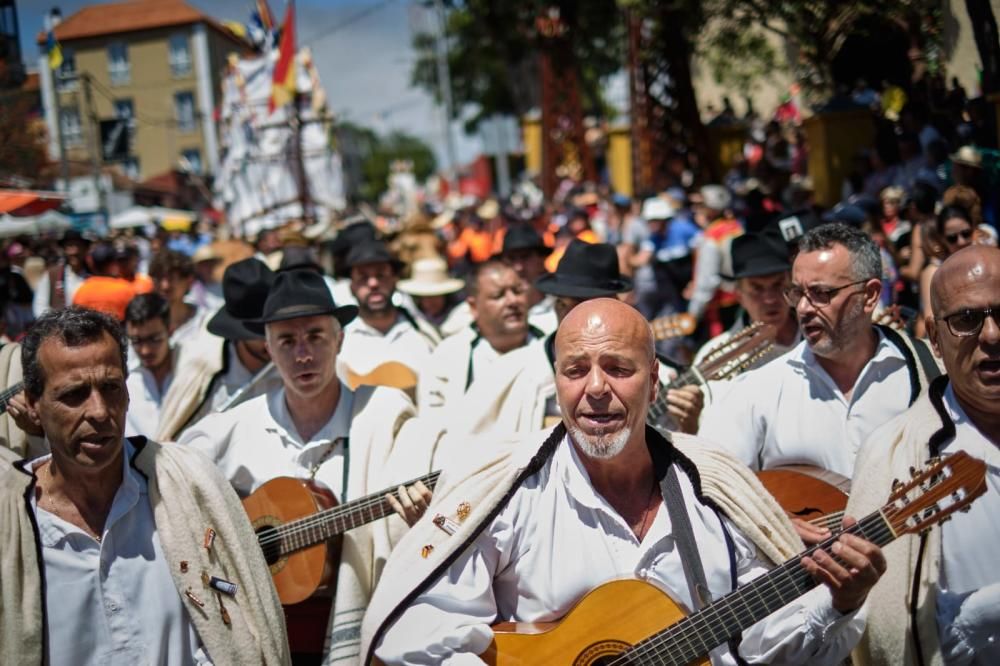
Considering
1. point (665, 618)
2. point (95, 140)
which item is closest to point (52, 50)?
point (95, 140)

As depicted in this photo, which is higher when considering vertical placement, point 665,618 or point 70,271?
point 70,271

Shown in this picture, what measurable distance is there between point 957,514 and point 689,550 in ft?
2.73

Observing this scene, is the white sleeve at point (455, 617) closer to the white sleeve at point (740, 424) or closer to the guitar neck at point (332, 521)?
the guitar neck at point (332, 521)

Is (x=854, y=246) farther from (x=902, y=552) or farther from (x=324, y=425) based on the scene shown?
(x=324, y=425)

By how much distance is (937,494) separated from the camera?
321cm

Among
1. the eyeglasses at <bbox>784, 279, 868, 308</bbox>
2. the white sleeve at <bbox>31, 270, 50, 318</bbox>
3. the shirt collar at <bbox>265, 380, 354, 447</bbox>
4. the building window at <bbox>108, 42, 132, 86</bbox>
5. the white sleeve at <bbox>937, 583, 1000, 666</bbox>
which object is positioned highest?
the building window at <bbox>108, 42, 132, 86</bbox>

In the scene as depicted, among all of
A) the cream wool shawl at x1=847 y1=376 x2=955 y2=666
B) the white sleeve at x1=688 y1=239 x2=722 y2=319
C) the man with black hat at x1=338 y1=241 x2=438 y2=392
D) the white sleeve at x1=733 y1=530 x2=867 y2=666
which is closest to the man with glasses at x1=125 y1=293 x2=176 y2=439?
the man with black hat at x1=338 y1=241 x2=438 y2=392

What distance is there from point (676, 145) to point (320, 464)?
13.8 metres

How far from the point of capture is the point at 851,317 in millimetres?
5062

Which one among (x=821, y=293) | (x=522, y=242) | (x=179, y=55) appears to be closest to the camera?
(x=821, y=293)

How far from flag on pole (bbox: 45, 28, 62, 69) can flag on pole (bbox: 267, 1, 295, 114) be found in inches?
169

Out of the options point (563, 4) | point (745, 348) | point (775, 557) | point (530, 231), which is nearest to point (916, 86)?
point (530, 231)

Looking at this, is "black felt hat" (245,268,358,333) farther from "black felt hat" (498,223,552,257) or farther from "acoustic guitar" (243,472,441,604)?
"black felt hat" (498,223,552,257)

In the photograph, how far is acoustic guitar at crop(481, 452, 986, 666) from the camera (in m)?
3.27
